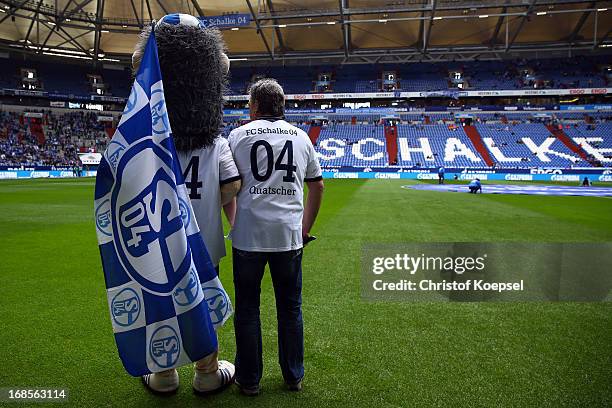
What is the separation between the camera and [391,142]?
47625 mm

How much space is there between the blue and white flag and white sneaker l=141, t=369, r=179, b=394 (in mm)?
634

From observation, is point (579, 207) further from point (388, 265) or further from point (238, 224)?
point (238, 224)

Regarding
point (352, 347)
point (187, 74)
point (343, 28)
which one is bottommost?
point (352, 347)

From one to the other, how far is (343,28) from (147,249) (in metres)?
43.0

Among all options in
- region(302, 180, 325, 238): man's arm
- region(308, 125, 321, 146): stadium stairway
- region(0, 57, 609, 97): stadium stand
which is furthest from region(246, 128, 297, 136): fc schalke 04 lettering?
region(0, 57, 609, 97): stadium stand

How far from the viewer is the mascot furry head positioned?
8.29ft

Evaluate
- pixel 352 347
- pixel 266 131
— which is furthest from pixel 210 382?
pixel 266 131

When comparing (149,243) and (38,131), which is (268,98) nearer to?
(149,243)

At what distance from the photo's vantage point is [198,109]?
102 inches

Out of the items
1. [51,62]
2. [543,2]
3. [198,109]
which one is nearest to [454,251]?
[198,109]

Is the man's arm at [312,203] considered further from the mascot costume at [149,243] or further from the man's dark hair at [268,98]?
the mascot costume at [149,243]

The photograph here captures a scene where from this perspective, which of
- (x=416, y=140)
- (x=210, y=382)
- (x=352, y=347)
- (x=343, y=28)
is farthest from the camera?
(x=416, y=140)

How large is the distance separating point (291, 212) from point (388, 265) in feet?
9.80

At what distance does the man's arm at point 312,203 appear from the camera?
3057mm
